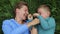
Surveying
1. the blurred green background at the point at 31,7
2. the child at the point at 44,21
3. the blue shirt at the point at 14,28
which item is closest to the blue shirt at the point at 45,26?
the child at the point at 44,21

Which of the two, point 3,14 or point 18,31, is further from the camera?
point 3,14

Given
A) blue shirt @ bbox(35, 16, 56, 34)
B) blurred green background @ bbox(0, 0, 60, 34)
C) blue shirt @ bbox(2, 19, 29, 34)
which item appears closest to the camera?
blue shirt @ bbox(2, 19, 29, 34)

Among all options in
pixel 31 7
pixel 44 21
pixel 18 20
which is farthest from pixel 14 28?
pixel 31 7

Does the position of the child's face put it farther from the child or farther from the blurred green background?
the blurred green background

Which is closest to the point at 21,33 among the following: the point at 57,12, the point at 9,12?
the point at 9,12

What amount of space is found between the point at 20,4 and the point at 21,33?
32cm

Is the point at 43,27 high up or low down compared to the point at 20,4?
down

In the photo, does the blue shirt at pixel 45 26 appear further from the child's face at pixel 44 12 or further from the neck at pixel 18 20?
the neck at pixel 18 20

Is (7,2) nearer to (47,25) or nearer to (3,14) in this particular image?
(3,14)

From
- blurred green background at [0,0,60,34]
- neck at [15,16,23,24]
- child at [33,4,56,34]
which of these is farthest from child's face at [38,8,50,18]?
blurred green background at [0,0,60,34]

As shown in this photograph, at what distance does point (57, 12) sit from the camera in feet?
12.0

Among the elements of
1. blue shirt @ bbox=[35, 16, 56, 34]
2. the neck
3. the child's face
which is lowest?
blue shirt @ bbox=[35, 16, 56, 34]

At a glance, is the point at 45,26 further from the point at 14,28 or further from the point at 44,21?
the point at 14,28

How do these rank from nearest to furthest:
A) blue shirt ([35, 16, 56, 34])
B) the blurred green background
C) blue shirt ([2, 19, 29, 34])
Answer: blue shirt ([2, 19, 29, 34]) < blue shirt ([35, 16, 56, 34]) < the blurred green background
